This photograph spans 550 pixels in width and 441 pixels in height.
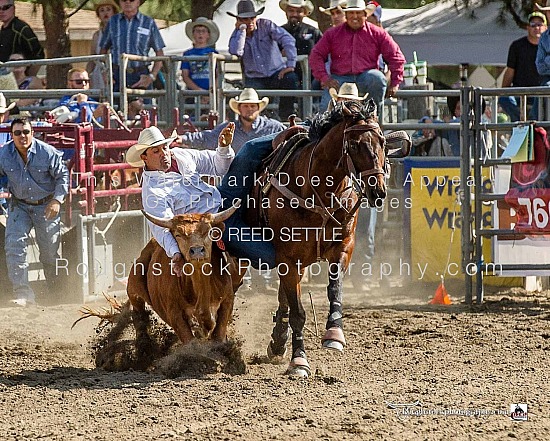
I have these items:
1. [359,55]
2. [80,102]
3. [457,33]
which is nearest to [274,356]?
[359,55]

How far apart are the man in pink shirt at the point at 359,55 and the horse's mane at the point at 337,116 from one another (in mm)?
3543

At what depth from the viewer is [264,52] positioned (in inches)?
452

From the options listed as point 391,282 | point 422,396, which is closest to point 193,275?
point 422,396

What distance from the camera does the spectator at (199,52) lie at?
41.6 ft

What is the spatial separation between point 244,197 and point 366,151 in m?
1.18

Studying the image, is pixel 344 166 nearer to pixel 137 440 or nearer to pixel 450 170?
pixel 137 440

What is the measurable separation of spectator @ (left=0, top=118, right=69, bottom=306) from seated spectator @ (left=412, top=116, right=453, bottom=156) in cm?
408

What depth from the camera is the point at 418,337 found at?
7859 mm

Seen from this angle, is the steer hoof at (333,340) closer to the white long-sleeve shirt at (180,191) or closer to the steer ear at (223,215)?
the steer ear at (223,215)

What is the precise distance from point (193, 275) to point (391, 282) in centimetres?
467

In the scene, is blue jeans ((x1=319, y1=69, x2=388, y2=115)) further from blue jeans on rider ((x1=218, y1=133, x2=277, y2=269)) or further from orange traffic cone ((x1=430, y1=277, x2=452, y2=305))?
blue jeans on rider ((x1=218, y1=133, x2=277, y2=269))

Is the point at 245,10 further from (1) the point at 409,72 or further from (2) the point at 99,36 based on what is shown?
(1) the point at 409,72

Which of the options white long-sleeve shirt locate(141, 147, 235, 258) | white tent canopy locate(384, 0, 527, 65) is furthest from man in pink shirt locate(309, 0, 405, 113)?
white tent canopy locate(384, 0, 527, 65)

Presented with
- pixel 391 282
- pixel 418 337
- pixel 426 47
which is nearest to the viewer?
pixel 418 337
